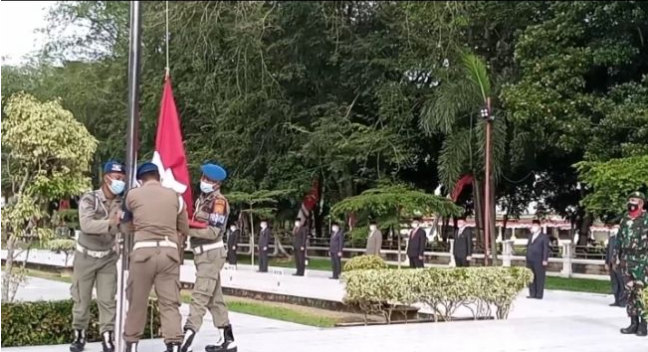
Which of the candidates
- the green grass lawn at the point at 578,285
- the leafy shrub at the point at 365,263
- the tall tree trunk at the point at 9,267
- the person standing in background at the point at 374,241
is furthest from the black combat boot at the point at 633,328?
the person standing in background at the point at 374,241

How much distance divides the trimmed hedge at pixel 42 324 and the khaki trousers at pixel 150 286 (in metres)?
1.52

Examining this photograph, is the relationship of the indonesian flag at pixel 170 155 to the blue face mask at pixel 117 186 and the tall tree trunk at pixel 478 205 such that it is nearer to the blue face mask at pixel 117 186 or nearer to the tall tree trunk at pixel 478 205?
the blue face mask at pixel 117 186

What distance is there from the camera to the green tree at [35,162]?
9.55 m

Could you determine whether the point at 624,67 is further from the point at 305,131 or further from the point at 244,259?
the point at 244,259

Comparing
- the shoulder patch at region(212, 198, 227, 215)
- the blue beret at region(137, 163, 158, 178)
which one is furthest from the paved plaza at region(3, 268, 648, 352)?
the blue beret at region(137, 163, 158, 178)

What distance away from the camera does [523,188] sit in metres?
33.9

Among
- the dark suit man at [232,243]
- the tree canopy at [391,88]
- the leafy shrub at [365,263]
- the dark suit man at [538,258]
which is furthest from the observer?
the dark suit man at [232,243]

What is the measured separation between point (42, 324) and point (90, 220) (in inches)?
65.6

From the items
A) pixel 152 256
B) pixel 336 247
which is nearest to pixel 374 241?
pixel 336 247

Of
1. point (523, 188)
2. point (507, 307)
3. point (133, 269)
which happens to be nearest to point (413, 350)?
point (133, 269)

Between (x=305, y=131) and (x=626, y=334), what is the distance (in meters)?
15.4

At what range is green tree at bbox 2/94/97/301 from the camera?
9547 millimetres

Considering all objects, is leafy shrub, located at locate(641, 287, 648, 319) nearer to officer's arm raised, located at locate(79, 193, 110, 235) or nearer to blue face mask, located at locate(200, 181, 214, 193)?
blue face mask, located at locate(200, 181, 214, 193)

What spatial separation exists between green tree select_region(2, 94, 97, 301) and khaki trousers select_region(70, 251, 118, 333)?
199 centimetres
